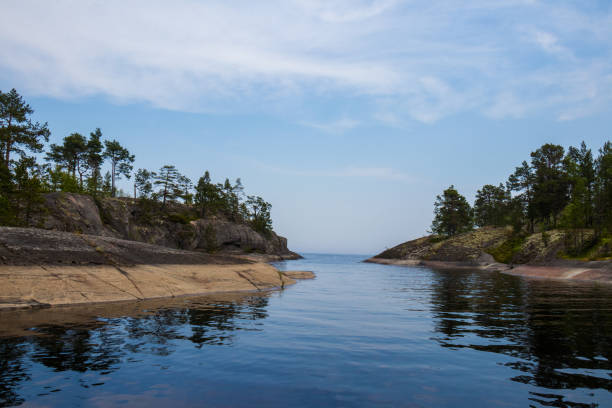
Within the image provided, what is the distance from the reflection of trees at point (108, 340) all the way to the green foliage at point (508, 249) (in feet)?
252

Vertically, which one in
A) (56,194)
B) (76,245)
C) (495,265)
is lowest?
(495,265)

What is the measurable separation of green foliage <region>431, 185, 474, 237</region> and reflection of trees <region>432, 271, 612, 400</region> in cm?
9421

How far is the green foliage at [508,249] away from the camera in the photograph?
7756cm

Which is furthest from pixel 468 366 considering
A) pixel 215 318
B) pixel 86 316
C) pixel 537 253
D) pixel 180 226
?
pixel 180 226

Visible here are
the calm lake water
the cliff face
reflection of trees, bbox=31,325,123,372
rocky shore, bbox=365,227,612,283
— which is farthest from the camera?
rocky shore, bbox=365,227,612,283

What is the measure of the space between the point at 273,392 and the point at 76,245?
59.6 ft

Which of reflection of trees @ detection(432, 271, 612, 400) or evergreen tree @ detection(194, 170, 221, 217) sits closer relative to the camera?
reflection of trees @ detection(432, 271, 612, 400)

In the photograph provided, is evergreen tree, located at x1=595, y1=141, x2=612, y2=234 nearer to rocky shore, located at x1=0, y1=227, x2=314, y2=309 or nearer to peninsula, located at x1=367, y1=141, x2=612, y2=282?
peninsula, located at x1=367, y1=141, x2=612, y2=282

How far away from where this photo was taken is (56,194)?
48.1 metres

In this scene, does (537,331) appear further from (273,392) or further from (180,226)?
(180,226)

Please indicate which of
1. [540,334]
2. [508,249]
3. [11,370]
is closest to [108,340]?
[11,370]

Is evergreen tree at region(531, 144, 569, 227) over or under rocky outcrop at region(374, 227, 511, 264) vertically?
over

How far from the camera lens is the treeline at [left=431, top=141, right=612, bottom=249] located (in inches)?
2616

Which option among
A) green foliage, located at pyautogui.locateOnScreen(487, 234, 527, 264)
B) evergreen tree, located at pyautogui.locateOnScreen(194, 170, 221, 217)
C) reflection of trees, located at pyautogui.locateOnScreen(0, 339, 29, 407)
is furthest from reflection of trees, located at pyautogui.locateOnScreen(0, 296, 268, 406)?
evergreen tree, located at pyautogui.locateOnScreen(194, 170, 221, 217)
